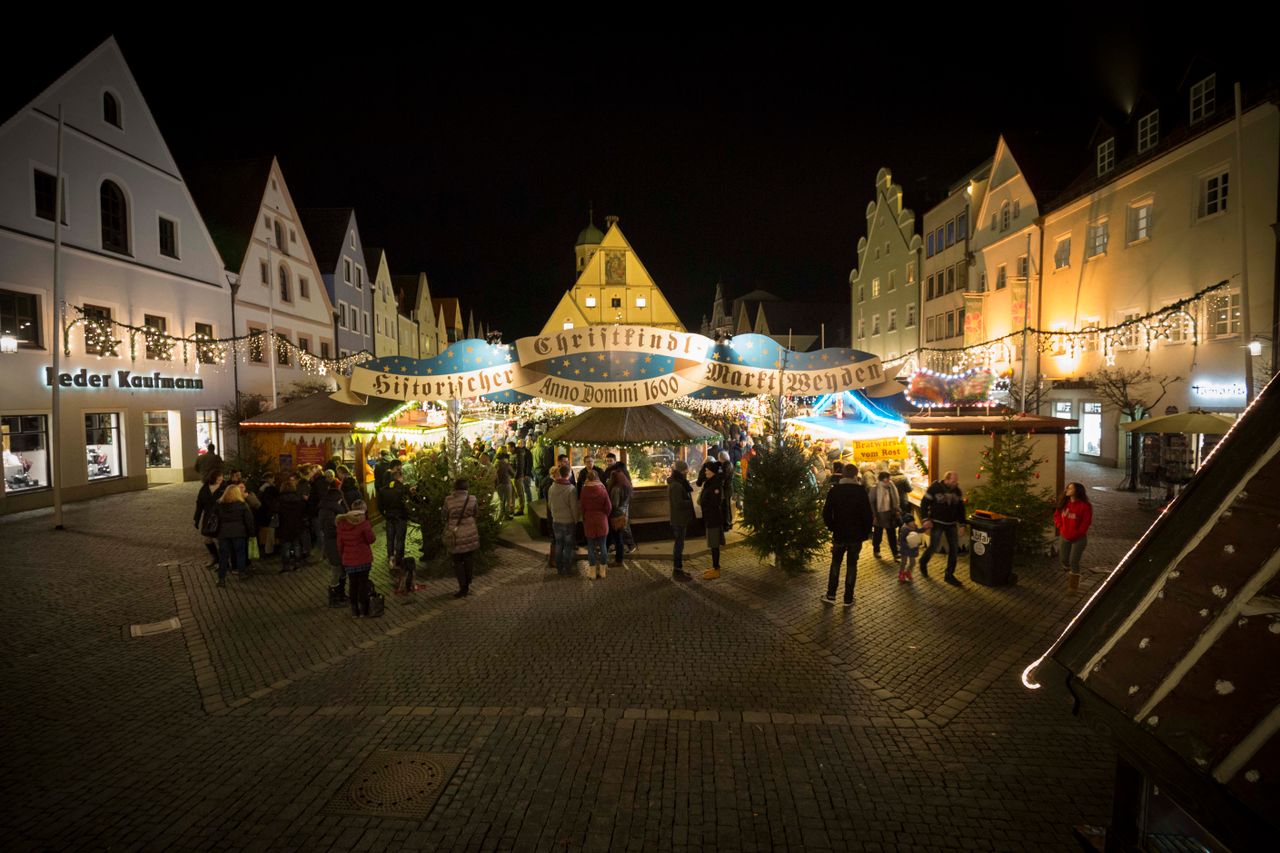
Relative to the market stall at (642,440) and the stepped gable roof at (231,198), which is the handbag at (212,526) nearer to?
the market stall at (642,440)

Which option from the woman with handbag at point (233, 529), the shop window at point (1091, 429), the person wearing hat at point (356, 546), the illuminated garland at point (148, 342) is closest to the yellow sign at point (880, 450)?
the person wearing hat at point (356, 546)

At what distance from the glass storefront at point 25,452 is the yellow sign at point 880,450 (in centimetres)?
2018

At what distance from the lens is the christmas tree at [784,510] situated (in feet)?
33.5

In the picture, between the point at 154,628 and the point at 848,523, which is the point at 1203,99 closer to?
the point at 848,523

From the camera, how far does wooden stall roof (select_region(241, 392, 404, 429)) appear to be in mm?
15148

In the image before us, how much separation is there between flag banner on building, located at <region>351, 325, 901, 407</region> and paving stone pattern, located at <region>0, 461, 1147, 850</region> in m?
3.14

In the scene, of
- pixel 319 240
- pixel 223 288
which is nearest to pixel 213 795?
pixel 223 288

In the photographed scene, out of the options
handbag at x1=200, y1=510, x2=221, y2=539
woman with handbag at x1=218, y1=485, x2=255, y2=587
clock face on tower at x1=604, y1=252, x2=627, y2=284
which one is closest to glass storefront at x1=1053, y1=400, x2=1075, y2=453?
woman with handbag at x1=218, y1=485, x2=255, y2=587

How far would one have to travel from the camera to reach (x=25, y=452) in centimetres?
1653

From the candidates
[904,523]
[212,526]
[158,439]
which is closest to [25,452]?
[158,439]

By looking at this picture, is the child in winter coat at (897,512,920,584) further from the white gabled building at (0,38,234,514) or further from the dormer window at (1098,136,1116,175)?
the dormer window at (1098,136,1116,175)

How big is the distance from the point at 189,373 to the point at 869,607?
22.9 m

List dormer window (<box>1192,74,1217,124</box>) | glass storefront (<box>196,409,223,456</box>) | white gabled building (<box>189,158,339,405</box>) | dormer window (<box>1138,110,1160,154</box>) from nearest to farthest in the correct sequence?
dormer window (<box>1192,74,1217,124</box>) → dormer window (<box>1138,110,1160,154</box>) → glass storefront (<box>196,409,223,456</box>) → white gabled building (<box>189,158,339,405</box>)

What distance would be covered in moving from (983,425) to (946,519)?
305 cm
